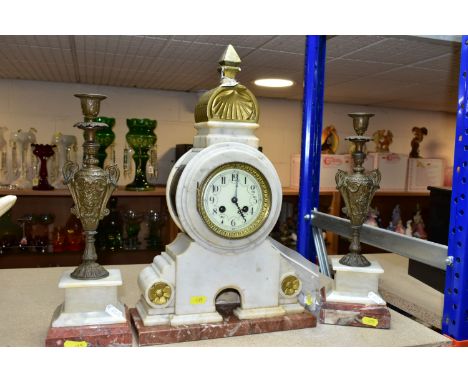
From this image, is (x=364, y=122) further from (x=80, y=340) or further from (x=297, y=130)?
(x=297, y=130)

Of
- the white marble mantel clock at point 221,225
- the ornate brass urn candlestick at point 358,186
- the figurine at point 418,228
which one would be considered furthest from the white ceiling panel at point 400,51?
the figurine at point 418,228

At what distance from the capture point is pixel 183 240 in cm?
106

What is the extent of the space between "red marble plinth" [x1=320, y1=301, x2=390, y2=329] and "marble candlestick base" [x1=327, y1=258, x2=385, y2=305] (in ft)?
0.04

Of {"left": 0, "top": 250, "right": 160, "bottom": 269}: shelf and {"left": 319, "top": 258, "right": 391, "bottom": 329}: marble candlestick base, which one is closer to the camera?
{"left": 319, "top": 258, "right": 391, "bottom": 329}: marble candlestick base

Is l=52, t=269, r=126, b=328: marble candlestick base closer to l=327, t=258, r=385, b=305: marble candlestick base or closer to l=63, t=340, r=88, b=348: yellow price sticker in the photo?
l=63, t=340, r=88, b=348: yellow price sticker

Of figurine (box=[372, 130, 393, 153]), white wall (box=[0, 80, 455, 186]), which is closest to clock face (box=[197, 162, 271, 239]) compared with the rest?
white wall (box=[0, 80, 455, 186])

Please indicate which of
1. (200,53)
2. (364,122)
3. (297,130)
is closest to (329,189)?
(297,130)

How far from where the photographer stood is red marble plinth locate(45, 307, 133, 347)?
2.92 feet

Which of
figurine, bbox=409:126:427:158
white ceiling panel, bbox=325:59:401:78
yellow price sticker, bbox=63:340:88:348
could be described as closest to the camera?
yellow price sticker, bbox=63:340:88:348

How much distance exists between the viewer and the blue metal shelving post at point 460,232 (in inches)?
38.9

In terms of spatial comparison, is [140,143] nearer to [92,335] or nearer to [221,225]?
[221,225]

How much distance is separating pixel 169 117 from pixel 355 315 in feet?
6.94

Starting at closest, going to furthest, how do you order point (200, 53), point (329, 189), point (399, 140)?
point (200, 53) < point (329, 189) < point (399, 140)
